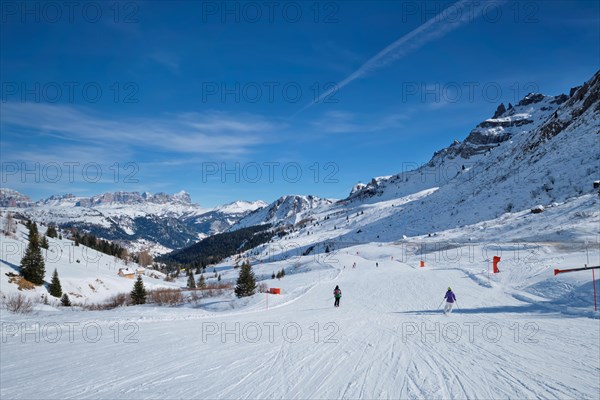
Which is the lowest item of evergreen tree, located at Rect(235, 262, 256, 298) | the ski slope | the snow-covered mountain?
evergreen tree, located at Rect(235, 262, 256, 298)

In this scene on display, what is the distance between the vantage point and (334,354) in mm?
8836

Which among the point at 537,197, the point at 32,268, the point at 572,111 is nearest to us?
the point at 32,268

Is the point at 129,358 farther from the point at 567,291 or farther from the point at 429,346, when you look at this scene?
the point at 567,291

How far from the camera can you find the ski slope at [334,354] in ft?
21.0

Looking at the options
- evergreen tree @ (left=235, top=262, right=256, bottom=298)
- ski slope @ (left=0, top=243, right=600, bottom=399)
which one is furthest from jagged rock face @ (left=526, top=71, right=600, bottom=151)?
evergreen tree @ (left=235, top=262, right=256, bottom=298)

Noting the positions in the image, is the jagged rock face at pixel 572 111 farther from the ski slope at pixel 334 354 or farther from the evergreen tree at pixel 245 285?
the evergreen tree at pixel 245 285

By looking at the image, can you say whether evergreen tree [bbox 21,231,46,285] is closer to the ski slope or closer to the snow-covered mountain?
the ski slope

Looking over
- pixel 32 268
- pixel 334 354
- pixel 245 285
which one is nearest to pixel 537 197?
pixel 245 285

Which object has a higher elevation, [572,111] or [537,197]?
[572,111]

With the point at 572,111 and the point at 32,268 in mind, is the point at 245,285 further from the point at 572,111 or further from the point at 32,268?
the point at 572,111

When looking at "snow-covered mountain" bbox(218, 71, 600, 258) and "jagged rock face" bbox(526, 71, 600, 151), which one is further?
"jagged rock face" bbox(526, 71, 600, 151)

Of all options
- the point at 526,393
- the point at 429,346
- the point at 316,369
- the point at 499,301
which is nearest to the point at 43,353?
the point at 316,369

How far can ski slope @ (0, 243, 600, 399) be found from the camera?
6395 mm

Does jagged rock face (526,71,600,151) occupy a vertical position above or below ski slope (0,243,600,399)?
above
